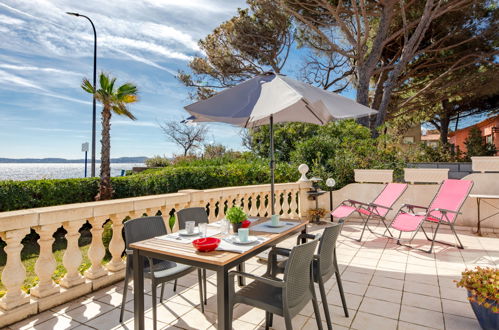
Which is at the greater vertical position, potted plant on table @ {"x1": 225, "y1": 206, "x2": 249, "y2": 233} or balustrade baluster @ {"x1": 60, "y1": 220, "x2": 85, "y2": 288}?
potted plant on table @ {"x1": 225, "y1": 206, "x2": 249, "y2": 233}

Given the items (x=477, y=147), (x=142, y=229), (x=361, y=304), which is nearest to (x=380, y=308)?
(x=361, y=304)

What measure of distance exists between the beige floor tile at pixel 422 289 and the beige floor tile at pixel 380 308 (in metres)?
0.43

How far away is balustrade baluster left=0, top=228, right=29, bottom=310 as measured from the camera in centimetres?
225

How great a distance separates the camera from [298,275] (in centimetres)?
178

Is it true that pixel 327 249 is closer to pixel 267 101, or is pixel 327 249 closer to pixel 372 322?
pixel 372 322

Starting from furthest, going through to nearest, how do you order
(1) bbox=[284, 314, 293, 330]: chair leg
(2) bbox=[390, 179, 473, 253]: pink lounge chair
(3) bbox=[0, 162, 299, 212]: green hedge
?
(3) bbox=[0, 162, 299, 212]: green hedge, (2) bbox=[390, 179, 473, 253]: pink lounge chair, (1) bbox=[284, 314, 293, 330]: chair leg

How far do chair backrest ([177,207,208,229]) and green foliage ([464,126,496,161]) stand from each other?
47.2 ft

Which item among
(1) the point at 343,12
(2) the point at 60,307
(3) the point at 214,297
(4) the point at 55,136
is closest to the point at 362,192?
(3) the point at 214,297

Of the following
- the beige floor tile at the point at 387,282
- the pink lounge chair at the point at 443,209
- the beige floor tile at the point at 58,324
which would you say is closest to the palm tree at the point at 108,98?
the beige floor tile at the point at 58,324

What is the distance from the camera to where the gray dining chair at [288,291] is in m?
1.67

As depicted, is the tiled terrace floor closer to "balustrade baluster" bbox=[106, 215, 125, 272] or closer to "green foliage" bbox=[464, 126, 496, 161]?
"balustrade baluster" bbox=[106, 215, 125, 272]

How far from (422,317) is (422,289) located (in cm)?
64

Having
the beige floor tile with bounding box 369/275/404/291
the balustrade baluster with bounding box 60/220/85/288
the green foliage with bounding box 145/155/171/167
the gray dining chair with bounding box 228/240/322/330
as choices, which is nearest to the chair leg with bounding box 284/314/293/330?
the gray dining chair with bounding box 228/240/322/330

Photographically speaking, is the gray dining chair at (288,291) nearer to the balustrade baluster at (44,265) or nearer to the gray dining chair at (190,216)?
the gray dining chair at (190,216)
